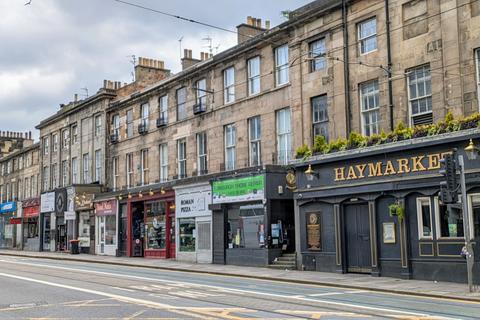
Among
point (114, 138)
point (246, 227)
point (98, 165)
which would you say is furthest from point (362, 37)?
point (98, 165)

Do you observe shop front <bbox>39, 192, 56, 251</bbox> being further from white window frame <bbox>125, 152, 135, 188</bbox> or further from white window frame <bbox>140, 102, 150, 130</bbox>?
white window frame <bbox>140, 102, 150, 130</bbox>

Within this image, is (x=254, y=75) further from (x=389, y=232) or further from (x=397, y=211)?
(x=397, y=211)

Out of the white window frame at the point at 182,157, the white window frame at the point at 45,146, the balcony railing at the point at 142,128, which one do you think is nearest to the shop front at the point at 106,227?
the balcony railing at the point at 142,128

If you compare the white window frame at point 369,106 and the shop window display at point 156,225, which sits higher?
the white window frame at point 369,106

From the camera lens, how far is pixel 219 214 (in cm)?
2859

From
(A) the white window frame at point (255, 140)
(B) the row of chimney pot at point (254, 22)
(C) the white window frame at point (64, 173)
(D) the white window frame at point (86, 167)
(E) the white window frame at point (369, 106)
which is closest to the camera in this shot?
(E) the white window frame at point (369, 106)

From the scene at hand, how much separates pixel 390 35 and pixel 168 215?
55.0 feet

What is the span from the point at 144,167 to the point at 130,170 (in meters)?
2.05

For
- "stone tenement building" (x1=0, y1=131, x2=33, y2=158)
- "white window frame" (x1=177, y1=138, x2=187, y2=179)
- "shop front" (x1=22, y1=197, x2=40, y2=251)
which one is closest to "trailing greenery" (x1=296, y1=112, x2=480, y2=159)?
"white window frame" (x1=177, y1=138, x2=187, y2=179)

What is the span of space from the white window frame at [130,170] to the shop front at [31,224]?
15226 mm

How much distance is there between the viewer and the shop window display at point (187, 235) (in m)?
30.6

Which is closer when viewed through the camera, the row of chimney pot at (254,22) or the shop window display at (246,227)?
the shop window display at (246,227)

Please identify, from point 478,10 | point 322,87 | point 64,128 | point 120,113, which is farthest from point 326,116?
point 64,128

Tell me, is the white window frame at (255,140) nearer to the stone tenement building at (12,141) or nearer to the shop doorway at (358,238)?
the shop doorway at (358,238)
